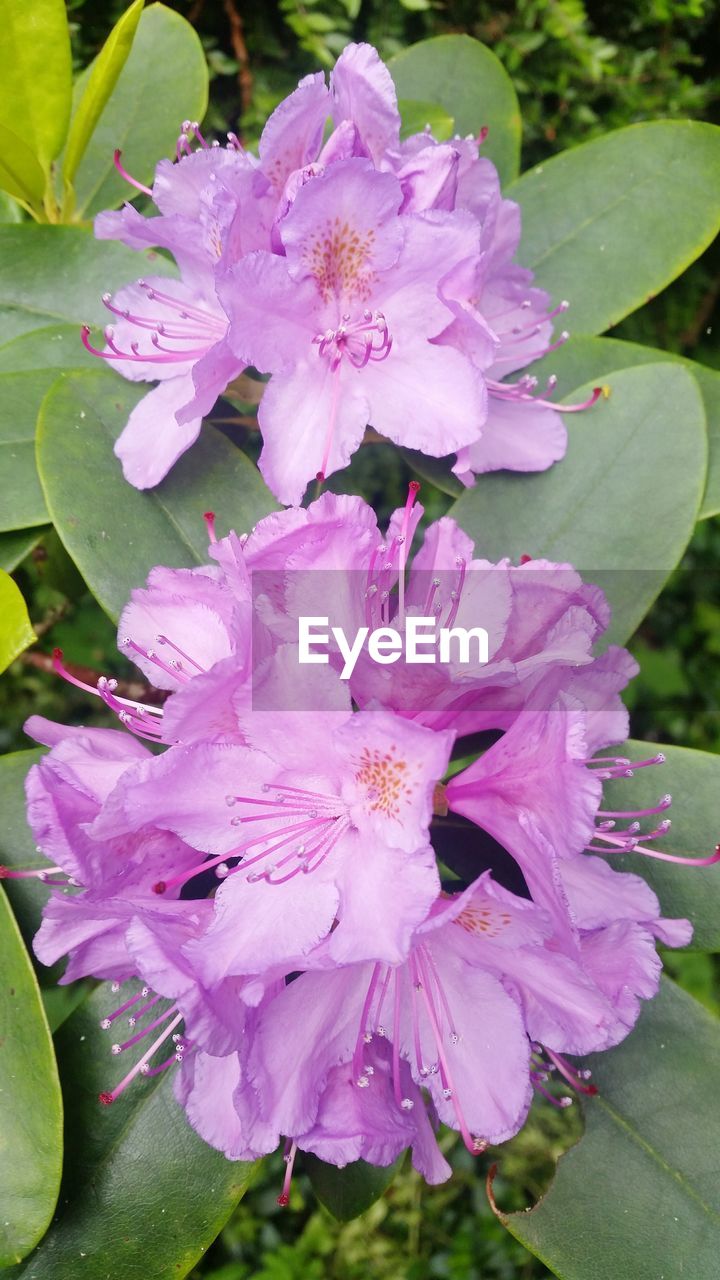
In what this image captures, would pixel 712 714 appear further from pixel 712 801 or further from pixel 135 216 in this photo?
pixel 135 216

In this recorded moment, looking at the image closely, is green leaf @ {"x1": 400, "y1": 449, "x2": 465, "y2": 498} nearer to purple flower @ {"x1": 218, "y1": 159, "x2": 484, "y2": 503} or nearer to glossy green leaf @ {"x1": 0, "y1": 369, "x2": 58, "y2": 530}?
purple flower @ {"x1": 218, "y1": 159, "x2": 484, "y2": 503}

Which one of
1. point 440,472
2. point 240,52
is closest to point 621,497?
point 440,472

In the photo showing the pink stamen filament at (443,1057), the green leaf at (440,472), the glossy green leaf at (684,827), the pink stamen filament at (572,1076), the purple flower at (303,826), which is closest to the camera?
the purple flower at (303,826)

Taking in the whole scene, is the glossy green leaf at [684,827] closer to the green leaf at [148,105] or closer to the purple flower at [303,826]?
the purple flower at [303,826]

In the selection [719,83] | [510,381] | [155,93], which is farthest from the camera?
[719,83]

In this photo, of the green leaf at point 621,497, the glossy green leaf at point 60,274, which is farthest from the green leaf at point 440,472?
the glossy green leaf at point 60,274

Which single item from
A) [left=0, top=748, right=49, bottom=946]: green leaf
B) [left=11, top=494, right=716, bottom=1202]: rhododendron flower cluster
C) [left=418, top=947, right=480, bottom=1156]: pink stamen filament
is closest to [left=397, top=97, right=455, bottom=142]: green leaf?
[left=11, top=494, right=716, bottom=1202]: rhododendron flower cluster

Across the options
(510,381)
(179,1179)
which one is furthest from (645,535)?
(179,1179)
